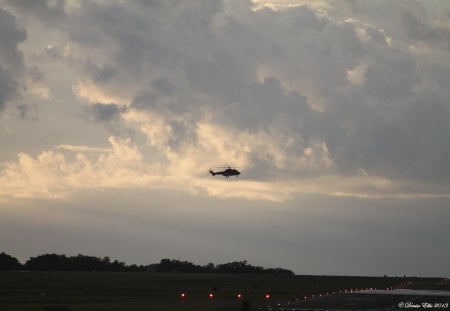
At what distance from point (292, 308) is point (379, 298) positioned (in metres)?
15.7

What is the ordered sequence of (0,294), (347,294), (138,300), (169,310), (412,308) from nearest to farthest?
(412,308)
(169,310)
(347,294)
(138,300)
(0,294)

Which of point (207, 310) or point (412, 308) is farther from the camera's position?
point (207, 310)

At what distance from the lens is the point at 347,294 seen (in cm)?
14338

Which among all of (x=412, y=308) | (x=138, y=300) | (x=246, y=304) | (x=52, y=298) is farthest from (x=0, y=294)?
(x=246, y=304)

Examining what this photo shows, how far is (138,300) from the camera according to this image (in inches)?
6093

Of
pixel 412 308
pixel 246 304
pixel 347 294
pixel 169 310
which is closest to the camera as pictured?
pixel 246 304

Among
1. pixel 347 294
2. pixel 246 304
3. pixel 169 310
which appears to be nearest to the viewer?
pixel 246 304

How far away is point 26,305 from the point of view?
13488 cm

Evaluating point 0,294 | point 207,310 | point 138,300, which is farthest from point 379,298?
point 0,294

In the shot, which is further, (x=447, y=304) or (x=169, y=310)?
(x=169, y=310)

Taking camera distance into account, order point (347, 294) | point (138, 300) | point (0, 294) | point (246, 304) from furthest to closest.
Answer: point (0, 294), point (138, 300), point (347, 294), point (246, 304)

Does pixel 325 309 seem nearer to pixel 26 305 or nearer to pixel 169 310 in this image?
pixel 169 310

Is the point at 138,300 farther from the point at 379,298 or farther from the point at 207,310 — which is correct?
the point at 379,298

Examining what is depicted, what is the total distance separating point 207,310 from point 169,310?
5.63m
